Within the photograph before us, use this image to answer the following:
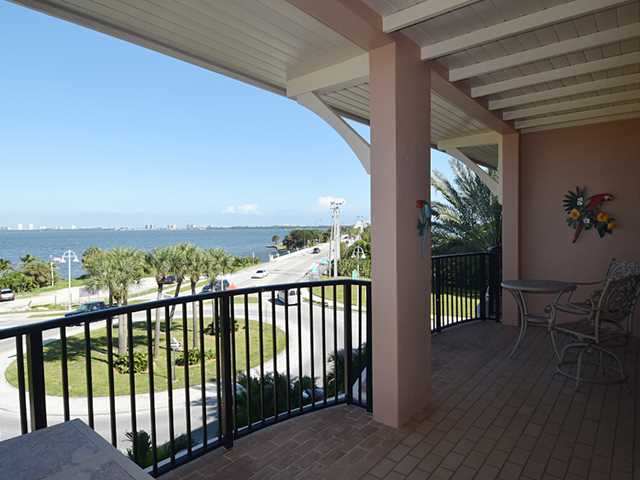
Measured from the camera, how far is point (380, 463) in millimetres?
1988

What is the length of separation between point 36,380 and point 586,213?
5.39 metres

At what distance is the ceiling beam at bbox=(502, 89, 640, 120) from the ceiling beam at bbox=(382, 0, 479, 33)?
2.54 metres

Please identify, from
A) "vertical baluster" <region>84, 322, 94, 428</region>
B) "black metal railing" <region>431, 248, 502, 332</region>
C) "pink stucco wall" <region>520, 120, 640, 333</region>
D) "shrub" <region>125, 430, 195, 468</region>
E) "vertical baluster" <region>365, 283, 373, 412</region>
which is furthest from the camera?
"black metal railing" <region>431, 248, 502, 332</region>

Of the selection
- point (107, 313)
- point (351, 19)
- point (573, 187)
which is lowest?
point (107, 313)

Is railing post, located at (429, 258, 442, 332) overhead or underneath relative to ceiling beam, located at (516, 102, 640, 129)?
underneath

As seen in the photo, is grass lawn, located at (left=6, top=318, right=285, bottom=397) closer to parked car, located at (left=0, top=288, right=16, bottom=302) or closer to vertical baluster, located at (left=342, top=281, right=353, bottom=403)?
vertical baluster, located at (left=342, top=281, right=353, bottom=403)

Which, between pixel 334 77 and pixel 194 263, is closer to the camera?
pixel 334 77

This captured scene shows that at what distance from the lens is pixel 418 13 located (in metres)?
2.09

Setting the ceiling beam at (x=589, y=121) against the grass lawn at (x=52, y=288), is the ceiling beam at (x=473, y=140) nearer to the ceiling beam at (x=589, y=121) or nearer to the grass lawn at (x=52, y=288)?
the ceiling beam at (x=589, y=121)

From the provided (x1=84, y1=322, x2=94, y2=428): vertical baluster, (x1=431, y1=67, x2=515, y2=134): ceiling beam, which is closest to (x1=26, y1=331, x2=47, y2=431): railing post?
(x1=84, y1=322, x2=94, y2=428): vertical baluster

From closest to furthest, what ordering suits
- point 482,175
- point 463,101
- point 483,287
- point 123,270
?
point 463,101
point 483,287
point 482,175
point 123,270

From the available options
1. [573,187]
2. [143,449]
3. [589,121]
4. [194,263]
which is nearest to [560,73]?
[589,121]

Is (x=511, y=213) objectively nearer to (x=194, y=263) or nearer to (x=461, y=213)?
(x=461, y=213)

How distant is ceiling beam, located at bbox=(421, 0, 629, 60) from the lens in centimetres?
203
